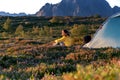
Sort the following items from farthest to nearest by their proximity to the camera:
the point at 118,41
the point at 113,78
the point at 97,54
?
the point at 118,41 → the point at 97,54 → the point at 113,78

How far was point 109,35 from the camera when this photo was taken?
27094 millimetres

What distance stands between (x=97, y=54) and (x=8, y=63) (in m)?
4.08

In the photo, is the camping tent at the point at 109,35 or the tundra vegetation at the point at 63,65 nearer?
the tundra vegetation at the point at 63,65

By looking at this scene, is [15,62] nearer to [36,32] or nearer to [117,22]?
[117,22]

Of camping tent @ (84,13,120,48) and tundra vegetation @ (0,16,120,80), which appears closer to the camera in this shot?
tundra vegetation @ (0,16,120,80)

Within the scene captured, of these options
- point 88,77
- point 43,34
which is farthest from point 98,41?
point 43,34

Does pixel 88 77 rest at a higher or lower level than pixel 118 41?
higher

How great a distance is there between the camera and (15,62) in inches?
701

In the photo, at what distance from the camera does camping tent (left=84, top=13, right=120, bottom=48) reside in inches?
1027

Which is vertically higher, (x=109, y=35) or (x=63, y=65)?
(x=63, y=65)

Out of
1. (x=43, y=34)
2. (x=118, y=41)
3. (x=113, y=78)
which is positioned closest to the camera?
(x=113, y=78)

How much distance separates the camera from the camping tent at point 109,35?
26075 millimetres

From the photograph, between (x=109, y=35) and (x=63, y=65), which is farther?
(x=109, y=35)

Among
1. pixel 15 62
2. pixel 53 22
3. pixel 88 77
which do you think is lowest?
pixel 53 22
